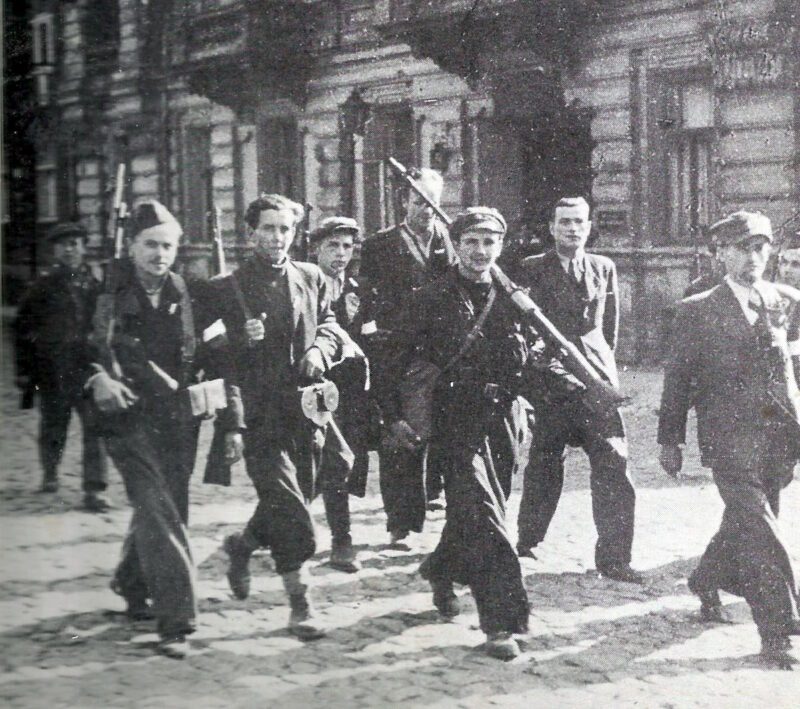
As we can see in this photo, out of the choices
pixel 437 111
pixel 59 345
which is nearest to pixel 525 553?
pixel 437 111

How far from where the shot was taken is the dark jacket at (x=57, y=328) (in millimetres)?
3740

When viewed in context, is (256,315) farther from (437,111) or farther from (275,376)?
(437,111)

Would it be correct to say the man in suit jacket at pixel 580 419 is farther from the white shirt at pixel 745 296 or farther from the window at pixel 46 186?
the window at pixel 46 186

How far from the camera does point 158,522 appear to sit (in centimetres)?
391

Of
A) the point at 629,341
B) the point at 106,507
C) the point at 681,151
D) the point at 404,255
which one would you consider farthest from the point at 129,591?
the point at 681,151

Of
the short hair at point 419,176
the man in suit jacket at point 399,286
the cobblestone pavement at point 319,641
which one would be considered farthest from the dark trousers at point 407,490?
the short hair at point 419,176

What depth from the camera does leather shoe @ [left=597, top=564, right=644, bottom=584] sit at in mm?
4617

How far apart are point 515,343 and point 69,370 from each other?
1622 millimetres

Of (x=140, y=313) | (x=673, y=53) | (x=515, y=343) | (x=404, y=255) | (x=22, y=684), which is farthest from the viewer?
(x=673, y=53)

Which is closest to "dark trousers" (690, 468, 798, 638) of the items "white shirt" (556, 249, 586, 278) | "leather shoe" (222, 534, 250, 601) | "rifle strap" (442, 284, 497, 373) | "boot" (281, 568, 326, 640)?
"rifle strap" (442, 284, 497, 373)

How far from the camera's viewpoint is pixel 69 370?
3.91 meters

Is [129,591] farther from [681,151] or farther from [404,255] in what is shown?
[681,151]

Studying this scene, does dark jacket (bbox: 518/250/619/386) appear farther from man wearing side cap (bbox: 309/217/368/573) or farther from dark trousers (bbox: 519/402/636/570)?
man wearing side cap (bbox: 309/217/368/573)

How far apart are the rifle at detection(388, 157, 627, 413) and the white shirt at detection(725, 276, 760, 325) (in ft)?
2.11
